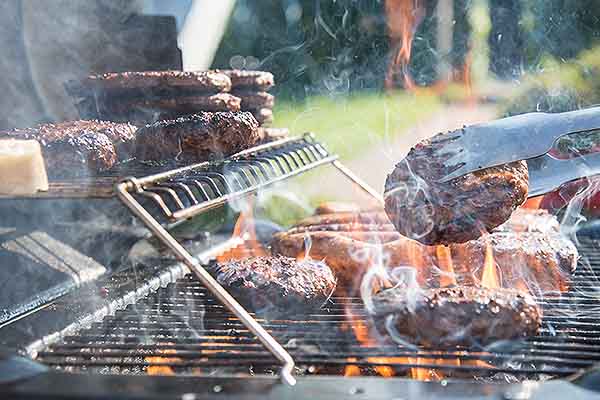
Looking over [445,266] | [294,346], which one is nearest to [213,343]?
[294,346]

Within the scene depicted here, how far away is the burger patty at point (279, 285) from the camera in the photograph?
8.44ft

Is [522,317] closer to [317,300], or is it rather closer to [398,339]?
[398,339]

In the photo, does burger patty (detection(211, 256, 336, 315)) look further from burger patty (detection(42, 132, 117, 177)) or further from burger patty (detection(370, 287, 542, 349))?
burger patty (detection(42, 132, 117, 177))

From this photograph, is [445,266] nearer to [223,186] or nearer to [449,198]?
[449,198]

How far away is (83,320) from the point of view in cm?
257

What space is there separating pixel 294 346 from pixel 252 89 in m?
2.11

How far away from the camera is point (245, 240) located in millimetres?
4230

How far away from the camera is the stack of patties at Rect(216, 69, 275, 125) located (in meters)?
3.85

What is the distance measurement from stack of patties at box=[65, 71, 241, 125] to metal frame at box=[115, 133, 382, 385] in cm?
40

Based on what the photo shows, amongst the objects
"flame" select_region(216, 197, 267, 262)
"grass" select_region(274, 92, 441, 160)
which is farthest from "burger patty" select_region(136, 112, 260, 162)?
"grass" select_region(274, 92, 441, 160)

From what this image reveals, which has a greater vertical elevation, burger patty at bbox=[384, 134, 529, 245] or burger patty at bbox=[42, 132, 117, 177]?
burger patty at bbox=[42, 132, 117, 177]

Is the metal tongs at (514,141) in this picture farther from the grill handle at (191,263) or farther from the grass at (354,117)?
the grass at (354,117)

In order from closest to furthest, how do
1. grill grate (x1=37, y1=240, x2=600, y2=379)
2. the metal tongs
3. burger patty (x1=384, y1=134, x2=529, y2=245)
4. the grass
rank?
1. grill grate (x1=37, y1=240, x2=600, y2=379)
2. the metal tongs
3. burger patty (x1=384, y1=134, x2=529, y2=245)
4. the grass

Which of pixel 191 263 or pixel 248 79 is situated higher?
pixel 248 79
